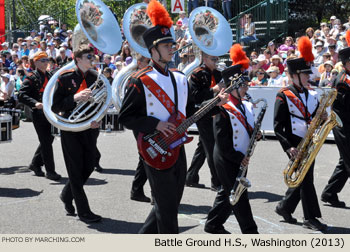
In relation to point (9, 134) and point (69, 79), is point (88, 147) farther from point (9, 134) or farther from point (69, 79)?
point (9, 134)

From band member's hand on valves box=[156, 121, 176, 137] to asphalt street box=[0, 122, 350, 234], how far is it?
190cm

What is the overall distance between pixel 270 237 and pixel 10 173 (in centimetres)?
556

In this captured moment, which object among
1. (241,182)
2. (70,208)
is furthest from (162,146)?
(70,208)

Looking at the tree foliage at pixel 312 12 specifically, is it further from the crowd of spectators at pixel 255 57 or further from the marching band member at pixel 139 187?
the marching band member at pixel 139 187

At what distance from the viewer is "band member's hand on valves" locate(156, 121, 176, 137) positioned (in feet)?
15.5

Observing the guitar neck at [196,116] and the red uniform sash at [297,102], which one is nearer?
the guitar neck at [196,116]

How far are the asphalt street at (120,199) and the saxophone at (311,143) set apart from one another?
1.97 ft

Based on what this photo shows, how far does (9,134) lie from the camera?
861cm

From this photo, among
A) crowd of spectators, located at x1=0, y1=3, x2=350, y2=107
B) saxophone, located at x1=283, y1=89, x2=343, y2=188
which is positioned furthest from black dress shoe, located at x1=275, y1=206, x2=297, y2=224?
crowd of spectators, located at x1=0, y1=3, x2=350, y2=107

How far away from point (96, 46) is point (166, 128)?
2.44 meters

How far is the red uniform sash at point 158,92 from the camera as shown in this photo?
16.0 feet

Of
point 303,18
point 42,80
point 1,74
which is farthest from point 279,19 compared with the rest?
point 42,80

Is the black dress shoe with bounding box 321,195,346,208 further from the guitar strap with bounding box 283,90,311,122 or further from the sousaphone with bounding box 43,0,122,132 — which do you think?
the sousaphone with bounding box 43,0,122,132

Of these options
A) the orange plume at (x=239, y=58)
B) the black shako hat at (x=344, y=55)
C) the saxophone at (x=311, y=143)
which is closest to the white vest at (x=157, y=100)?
the orange plume at (x=239, y=58)
